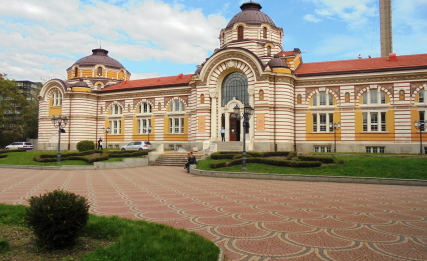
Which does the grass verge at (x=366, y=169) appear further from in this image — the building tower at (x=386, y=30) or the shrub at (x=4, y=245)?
the building tower at (x=386, y=30)

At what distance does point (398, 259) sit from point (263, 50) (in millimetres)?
34896

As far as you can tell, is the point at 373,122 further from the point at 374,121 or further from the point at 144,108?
the point at 144,108

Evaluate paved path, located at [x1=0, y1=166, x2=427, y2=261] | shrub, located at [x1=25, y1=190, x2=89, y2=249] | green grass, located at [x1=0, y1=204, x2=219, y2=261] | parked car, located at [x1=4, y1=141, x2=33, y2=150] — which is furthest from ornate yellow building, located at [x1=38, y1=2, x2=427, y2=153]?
shrub, located at [x1=25, y1=190, x2=89, y2=249]

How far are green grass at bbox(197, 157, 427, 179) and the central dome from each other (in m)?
22.7

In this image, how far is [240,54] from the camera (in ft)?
112

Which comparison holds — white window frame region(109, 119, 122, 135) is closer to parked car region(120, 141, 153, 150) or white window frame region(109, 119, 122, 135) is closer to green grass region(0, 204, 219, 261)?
parked car region(120, 141, 153, 150)

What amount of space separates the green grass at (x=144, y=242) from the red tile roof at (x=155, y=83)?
112ft

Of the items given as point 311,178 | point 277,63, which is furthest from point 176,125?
point 311,178

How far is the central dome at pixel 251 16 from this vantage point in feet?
128

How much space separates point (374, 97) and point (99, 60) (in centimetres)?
3956

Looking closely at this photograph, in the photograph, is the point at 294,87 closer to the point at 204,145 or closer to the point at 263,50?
the point at 263,50

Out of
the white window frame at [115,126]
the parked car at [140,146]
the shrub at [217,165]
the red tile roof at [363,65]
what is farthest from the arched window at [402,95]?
the white window frame at [115,126]

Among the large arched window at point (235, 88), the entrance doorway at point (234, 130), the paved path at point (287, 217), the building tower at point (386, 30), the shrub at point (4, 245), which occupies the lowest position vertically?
the paved path at point (287, 217)

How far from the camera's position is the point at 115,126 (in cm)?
4538
